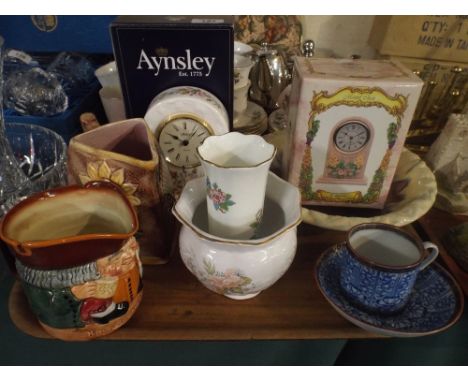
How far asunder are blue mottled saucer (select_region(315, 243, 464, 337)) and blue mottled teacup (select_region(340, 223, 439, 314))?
0.01 m

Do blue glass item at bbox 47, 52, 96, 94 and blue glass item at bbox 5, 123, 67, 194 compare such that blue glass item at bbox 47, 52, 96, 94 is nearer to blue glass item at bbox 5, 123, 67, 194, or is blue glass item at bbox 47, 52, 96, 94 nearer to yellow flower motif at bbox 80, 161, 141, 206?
blue glass item at bbox 5, 123, 67, 194

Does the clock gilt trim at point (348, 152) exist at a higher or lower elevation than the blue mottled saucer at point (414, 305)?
higher

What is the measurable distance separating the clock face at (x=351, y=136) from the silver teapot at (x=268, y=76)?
40 cm

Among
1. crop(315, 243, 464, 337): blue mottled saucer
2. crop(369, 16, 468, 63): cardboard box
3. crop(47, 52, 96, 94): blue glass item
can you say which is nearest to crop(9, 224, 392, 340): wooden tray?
crop(315, 243, 464, 337): blue mottled saucer

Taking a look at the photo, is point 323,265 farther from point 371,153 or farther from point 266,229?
point 371,153

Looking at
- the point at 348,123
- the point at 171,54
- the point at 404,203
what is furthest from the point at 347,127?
the point at 171,54

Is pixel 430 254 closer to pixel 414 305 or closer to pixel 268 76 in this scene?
pixel 414 305

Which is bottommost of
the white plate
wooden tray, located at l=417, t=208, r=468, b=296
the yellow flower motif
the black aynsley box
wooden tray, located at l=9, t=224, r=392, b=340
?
wooden tray, located at l=417, t=208, r=468, b=296

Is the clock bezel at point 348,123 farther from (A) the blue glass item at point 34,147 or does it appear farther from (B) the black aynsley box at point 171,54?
(A) the blue glass item at point 34,147

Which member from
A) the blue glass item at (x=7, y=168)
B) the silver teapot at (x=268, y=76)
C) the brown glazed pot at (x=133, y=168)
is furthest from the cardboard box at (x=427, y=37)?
the blue glass item at (x=7, y=168)

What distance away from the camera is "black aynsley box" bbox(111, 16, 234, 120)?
21.6 inches

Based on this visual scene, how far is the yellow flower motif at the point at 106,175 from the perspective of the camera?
0.45m

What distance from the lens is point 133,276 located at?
1.48 ft
